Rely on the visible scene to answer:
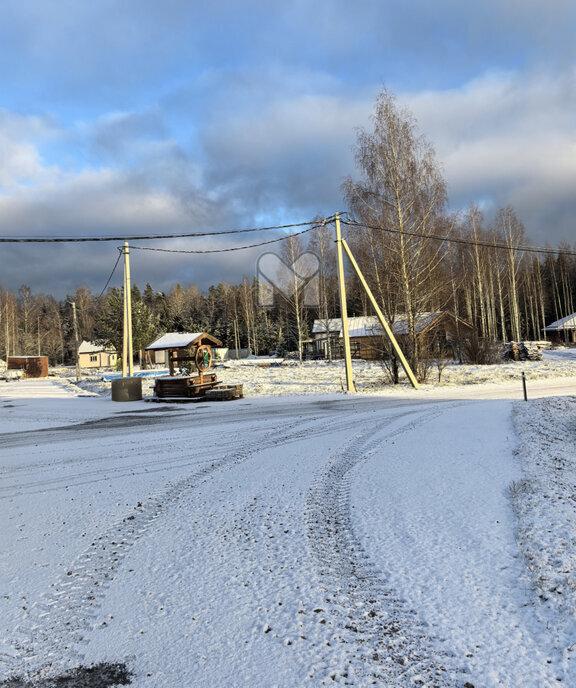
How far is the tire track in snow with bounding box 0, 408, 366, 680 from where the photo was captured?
2.36 meters

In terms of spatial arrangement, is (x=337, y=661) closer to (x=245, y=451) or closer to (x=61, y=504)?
(x=61, y=504)

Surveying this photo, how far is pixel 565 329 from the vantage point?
183 feet

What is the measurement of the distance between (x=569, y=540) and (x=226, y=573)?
8.49ft

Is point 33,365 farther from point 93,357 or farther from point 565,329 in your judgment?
point 565,329

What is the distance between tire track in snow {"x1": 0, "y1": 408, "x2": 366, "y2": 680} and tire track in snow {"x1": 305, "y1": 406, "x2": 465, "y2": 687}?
146 cm

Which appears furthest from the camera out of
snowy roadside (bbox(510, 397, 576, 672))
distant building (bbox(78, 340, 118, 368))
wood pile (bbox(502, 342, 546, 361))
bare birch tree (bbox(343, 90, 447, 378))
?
distant building (bbox(78, 340, 118, 368))

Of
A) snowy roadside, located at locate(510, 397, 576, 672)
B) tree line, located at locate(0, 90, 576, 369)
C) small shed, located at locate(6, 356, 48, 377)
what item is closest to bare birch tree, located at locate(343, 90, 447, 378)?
tree line, located at locate(0, 90, 576, 369)

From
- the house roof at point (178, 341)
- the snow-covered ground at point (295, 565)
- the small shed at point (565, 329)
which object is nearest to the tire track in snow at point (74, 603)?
the snow-covered ground at point (295, 565)

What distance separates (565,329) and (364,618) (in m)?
63.4

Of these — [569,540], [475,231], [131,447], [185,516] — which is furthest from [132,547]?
[475,231]

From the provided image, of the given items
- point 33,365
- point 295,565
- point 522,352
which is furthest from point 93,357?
point 295,565

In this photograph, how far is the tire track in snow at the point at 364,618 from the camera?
7.06 feet

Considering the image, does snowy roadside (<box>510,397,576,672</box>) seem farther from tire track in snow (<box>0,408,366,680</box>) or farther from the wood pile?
the wood pile

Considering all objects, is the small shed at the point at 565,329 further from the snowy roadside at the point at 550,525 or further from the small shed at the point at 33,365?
the small shed at the point at 33,365
